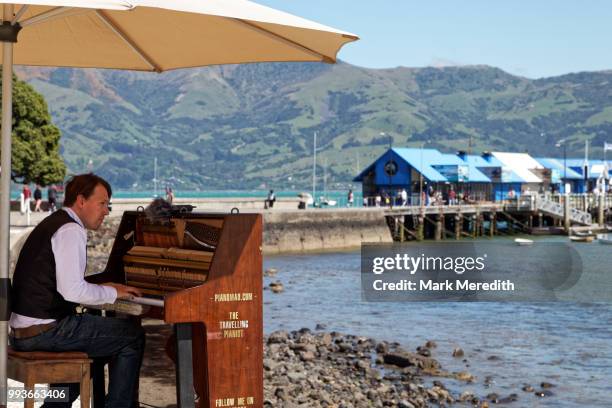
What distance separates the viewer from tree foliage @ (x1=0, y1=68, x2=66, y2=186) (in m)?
53.6

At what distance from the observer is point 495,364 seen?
2325 cm

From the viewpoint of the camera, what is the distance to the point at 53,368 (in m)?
6.21

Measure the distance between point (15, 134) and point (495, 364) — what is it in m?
37.5

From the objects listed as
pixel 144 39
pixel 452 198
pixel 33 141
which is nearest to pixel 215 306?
pixel 144 39

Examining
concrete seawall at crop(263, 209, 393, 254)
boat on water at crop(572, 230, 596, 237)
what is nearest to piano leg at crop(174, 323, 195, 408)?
concrete seawall at crop(263, 209, 393, 254)

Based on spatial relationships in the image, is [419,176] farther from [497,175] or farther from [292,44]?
[292,44]

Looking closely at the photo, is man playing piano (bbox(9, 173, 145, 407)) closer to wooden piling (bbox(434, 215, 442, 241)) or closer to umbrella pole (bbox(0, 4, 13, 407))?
umbrella pole (bbox(0, 4, 13, 407))

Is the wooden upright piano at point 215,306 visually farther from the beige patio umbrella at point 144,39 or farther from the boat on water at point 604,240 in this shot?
the boat on water at point 604,240

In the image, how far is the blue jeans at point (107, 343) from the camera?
246 inches

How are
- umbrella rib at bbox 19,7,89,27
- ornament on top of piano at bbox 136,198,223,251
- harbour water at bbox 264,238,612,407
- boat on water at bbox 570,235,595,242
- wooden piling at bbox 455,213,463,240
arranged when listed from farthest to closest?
wooden piling at bbox 455,213,463,240 < boat on water at bbox 570,235,595,242 < harbour water at bbox 264,238,612,407 < ornament on top of piano at bbox 136,198,223,251 < umbrella rib at bbox 19,7,89,27

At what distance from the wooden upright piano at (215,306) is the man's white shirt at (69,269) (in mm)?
390

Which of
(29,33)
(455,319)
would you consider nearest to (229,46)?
(29,33)

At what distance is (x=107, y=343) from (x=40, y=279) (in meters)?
0.57

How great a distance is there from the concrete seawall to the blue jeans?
54.4m
